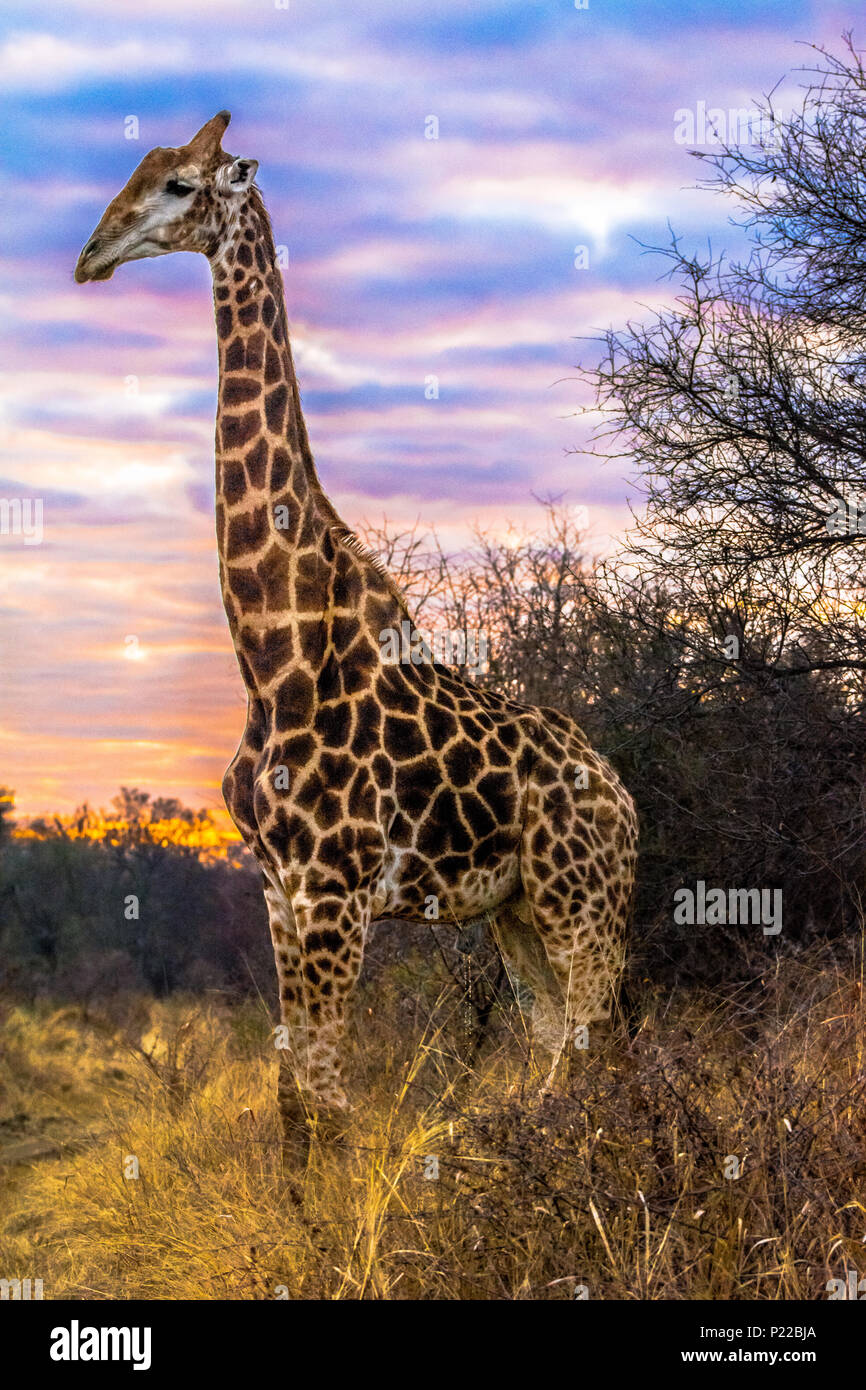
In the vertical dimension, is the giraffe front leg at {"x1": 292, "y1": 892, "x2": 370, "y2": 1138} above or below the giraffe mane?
below

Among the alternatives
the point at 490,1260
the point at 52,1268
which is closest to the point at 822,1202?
the point at 490,1260

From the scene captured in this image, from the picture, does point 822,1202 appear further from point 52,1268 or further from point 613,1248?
point 52,1268

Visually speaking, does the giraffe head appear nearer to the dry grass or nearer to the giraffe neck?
the giraffe neck

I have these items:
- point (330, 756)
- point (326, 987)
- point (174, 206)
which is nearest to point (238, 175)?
point (174, 206)

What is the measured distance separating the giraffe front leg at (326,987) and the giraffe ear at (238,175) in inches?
143

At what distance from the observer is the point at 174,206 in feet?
22.1

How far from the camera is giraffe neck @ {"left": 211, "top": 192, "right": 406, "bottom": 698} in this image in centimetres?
682

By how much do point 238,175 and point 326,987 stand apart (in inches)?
163

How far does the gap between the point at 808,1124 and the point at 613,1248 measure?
93cm

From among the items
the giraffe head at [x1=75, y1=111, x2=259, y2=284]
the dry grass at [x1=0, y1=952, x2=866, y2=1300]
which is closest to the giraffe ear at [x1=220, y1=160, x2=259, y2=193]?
the giraffe head at [x1=75, y1=111, x2=259, y2=284]

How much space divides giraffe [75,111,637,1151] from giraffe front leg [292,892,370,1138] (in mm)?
10

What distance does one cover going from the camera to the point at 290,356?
720 centimetres

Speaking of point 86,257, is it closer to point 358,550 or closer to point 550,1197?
point 358,550

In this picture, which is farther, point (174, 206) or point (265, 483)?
point (265, 483)
